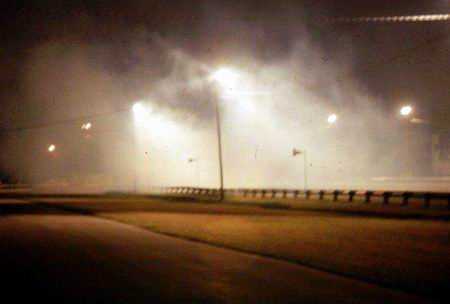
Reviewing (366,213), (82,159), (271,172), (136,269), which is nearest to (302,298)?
(136,269)

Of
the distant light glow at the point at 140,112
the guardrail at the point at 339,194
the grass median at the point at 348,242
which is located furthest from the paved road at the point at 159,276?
the distant light glow at the point at 140,112

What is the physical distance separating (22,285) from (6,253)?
202 inches

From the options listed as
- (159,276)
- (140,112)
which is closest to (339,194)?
(140,112)

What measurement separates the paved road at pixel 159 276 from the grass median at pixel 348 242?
775 mm

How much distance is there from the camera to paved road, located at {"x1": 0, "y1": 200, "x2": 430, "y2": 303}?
9156 mm

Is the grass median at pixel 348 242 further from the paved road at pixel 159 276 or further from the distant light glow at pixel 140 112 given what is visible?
the distant light glow at pixel 140 112

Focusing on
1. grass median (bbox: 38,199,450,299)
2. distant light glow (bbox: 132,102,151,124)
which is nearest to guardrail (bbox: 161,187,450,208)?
grass median (bbox: 38,199,450,299)

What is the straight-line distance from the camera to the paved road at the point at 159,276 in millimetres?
9156

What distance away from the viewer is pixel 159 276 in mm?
11125

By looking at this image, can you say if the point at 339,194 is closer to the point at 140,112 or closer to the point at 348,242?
the point at 140,112

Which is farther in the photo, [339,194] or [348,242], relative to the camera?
[339,194]

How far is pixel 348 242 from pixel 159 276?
723 centimetres

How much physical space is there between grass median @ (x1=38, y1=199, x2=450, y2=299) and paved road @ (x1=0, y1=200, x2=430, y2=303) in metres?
0.78

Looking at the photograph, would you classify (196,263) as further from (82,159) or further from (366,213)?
(82,159)
